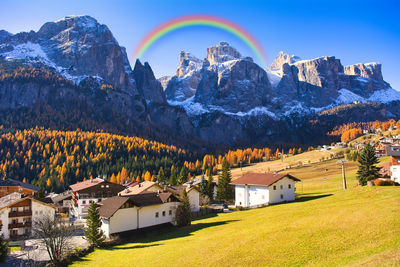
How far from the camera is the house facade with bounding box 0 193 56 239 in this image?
55.4m

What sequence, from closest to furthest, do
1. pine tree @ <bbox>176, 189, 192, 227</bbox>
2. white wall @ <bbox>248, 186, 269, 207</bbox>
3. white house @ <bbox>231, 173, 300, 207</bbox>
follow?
pine tree @ <bbox>176, 189, 192, 227</bbox> → white house @ <bbox>231, 173, 300, 207</bbox> → white wall @ <bbox>248, 186, 269, 207</bbox>

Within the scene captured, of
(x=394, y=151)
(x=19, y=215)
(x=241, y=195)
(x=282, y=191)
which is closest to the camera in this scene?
(x=394, y=151)

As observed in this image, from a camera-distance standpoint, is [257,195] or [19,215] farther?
[257,195]

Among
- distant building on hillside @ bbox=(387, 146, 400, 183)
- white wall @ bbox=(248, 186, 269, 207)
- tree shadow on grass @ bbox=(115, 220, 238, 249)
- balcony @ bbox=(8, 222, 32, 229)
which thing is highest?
distant building on hillside @ bbox=(387, 146, 400, 183)

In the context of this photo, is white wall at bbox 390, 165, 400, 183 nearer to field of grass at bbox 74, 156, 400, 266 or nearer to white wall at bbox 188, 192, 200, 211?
field of grass at bbox 74, 156, 400, 266

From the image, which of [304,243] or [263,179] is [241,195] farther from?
[304,243]

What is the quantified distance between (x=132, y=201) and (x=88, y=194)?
33.3 m

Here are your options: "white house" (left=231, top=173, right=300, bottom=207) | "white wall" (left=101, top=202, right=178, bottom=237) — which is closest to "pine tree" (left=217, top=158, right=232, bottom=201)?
"white house" (left=231, top=173, right=300, bottom=207)

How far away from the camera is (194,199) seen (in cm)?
7000

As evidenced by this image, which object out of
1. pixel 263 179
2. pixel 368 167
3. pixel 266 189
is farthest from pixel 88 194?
pixel 368 167

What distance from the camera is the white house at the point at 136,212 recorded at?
47594mm

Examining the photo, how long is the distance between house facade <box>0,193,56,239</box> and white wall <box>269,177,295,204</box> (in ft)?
142

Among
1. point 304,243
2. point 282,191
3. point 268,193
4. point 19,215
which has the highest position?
point 282,191

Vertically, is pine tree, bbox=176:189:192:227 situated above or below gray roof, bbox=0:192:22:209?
below
